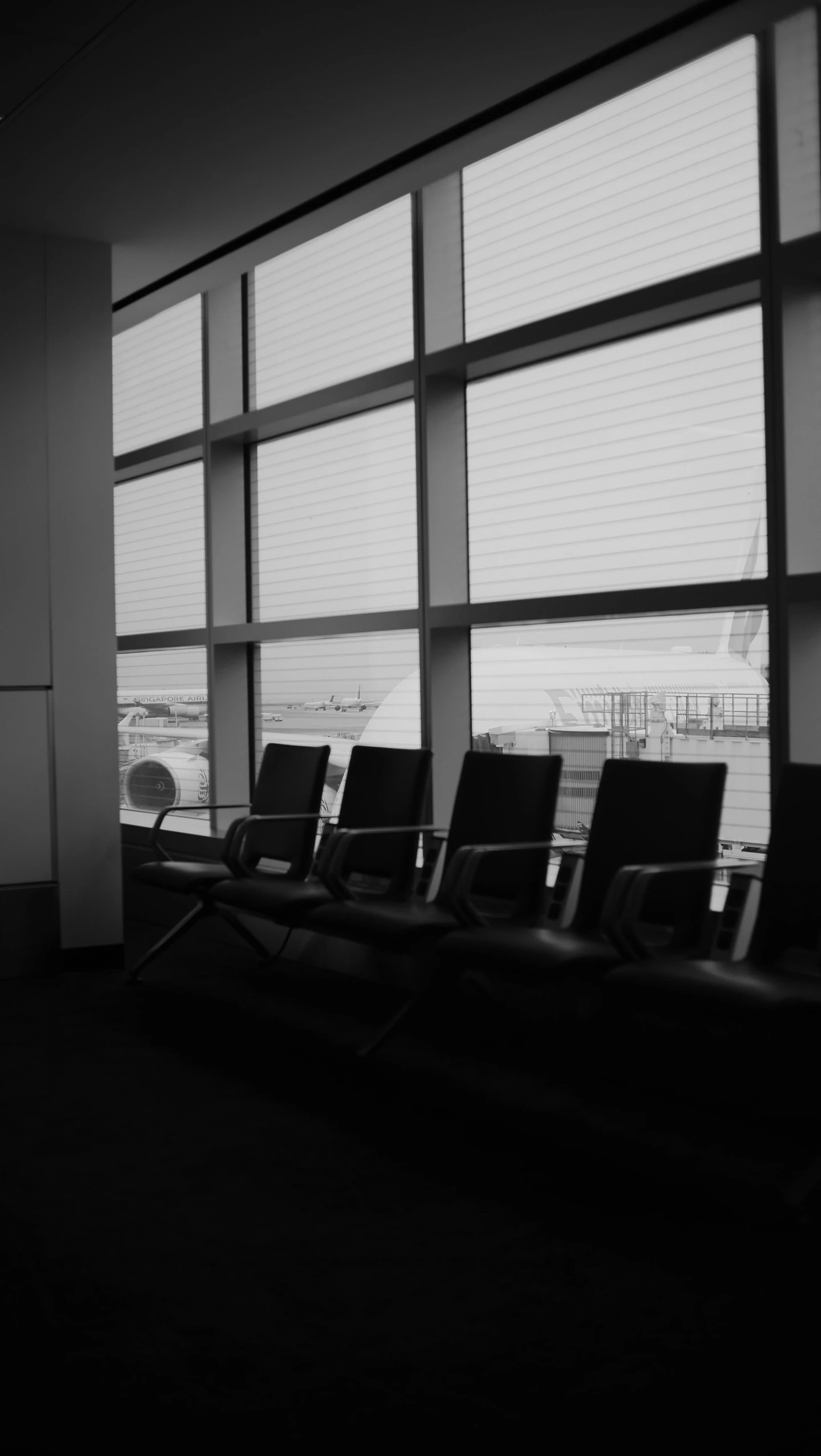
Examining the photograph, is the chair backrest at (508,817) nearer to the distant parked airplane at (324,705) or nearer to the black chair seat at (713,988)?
the black chair seat at (713,988)

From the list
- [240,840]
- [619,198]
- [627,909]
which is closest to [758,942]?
[627,909]

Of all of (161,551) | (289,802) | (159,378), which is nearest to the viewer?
(289,802)

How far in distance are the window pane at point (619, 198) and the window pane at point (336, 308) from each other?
0.41m

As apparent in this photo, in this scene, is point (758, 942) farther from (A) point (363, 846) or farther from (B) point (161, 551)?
(B) point (161, 551)

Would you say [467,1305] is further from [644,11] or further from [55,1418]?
[644,11]

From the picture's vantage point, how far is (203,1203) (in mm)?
2963

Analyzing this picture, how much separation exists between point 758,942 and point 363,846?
1.84m

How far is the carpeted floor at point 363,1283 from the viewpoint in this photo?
6.74ft

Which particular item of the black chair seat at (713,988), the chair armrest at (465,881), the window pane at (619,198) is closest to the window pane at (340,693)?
the window pane at (619,198)

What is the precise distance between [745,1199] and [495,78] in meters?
3.60

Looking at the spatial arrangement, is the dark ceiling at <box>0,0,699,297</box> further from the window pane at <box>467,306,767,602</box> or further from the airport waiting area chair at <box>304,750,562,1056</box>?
the airport waiting area chair at <box>304,750,562,1056</box>

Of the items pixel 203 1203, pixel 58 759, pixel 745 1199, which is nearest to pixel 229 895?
pixel 58 759

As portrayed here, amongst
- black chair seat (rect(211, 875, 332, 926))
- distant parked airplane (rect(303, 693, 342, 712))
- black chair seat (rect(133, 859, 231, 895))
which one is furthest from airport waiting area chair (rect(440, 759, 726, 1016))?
distant parked airplane (rect(303, 693, 342, 712))

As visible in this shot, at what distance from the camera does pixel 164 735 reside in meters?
7.48
